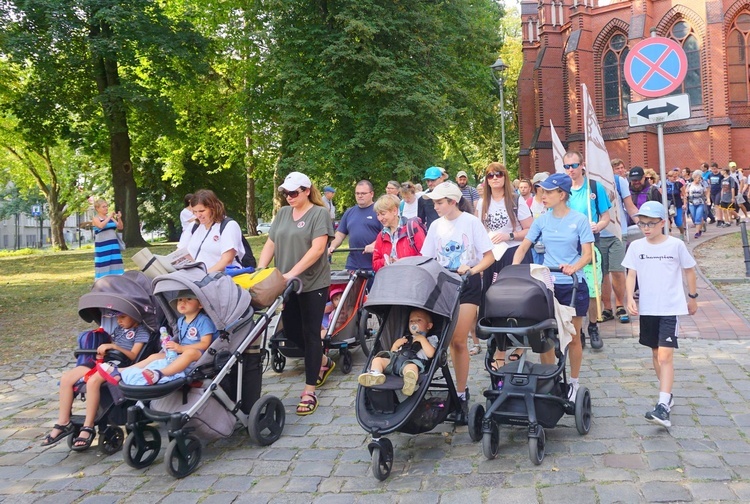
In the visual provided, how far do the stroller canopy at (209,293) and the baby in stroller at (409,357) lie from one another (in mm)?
1096

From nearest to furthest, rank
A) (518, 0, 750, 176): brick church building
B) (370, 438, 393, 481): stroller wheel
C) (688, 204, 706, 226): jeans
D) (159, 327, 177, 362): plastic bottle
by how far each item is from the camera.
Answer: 1. (370, 438, 393, 481): stroller wheel
2. (159, 327, 177, 362): plastic bottle
3. (688, 204, 706, 226): jeans
4. (518, 0, 750, 176): brick church building

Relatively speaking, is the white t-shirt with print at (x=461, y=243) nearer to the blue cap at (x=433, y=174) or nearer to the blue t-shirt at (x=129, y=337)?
the blue t-shirt at (x=129, y=337)

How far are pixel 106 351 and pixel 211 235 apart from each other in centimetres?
156

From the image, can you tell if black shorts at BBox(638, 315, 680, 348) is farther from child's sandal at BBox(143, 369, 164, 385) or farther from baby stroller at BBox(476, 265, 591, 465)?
child's sandal at BBox(143, 369, 164, 385)

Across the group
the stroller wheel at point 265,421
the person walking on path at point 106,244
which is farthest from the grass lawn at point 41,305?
the stroller wheel at point 265,421

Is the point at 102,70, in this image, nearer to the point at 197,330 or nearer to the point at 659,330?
the point at 197,330

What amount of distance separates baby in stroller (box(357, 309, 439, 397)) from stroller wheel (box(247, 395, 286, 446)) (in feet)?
2.85

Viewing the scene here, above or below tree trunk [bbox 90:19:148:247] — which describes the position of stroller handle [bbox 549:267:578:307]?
below

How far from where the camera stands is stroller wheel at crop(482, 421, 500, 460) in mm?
4734

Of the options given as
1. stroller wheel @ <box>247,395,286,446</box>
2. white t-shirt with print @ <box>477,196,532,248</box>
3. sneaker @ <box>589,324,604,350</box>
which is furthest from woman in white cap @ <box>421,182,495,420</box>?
sneaker @ <box>589,324,604,350</box>

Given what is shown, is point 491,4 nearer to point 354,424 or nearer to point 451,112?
point 451,112

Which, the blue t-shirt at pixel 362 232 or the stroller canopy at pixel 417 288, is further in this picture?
the blue t-shirt at pixel 362 232

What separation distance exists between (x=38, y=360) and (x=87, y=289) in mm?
6916

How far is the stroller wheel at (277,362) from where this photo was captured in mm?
7845
